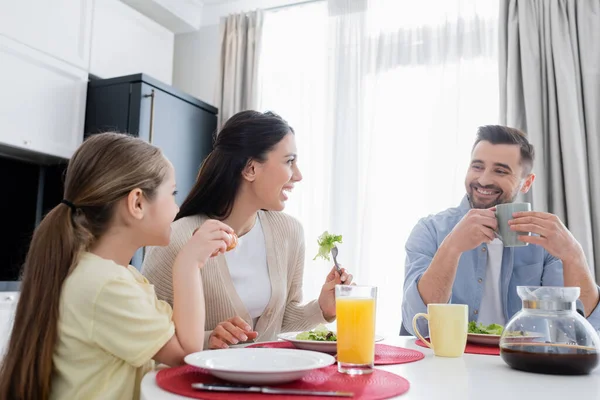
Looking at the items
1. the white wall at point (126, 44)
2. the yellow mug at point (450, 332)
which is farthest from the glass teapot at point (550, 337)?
the white wall at point (126, 44)

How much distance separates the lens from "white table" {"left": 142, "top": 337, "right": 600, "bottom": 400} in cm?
75

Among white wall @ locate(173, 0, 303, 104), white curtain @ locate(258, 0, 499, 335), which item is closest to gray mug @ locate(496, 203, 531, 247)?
white curtain @ locate(258, 0, 499, 335)

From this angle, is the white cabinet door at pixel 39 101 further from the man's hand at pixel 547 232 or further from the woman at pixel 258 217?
the man's hand at pixel 547 232

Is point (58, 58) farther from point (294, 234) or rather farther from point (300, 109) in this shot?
point (294, 234)

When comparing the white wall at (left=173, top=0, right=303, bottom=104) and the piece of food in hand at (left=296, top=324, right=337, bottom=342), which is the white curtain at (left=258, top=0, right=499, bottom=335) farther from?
the piece of food in hand at (left=296, top=324, right=337, bottom=342)

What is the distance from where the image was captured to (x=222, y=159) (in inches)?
69.0

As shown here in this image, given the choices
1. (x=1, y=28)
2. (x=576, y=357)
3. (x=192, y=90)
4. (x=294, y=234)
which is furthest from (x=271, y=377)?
(x=192, y=90)

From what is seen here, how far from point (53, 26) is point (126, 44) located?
522 millimetres

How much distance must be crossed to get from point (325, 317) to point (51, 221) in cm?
84

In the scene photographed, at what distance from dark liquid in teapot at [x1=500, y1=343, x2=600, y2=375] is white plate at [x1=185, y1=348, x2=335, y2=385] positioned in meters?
0.34

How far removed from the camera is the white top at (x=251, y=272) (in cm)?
166

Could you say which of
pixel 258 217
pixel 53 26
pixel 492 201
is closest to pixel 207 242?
pixel 258 217

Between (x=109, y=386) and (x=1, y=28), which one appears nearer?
(x=109, y=386)

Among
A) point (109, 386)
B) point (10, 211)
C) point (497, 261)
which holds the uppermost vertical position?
point (10, 211)
